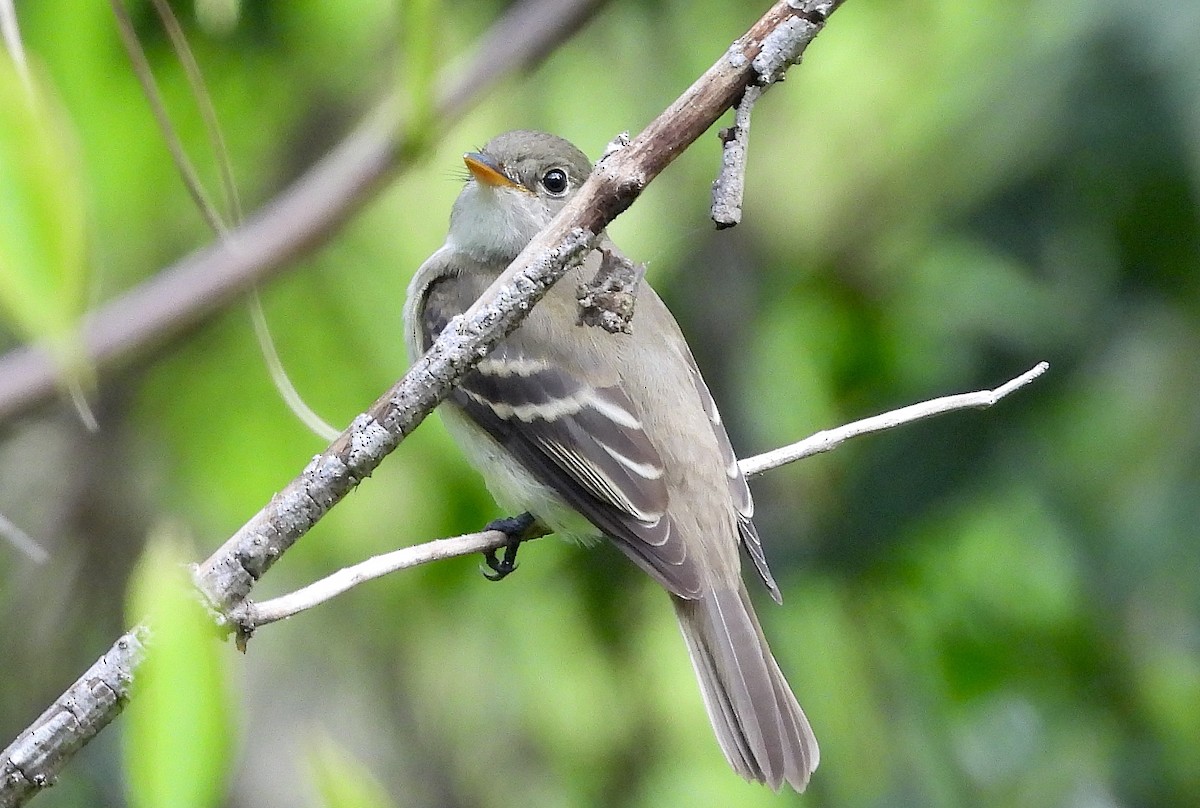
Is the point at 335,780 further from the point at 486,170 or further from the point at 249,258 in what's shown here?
the point at 486,170

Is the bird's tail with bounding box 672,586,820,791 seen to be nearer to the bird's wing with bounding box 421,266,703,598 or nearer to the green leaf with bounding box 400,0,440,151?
the bird's wing with bounding box 421,266,703,598

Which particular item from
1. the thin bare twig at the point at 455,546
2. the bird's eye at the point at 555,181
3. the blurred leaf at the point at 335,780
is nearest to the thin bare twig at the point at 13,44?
the blurred leaf at the point at 335,780

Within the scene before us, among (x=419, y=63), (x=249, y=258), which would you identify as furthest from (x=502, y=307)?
(x=249, y=258)

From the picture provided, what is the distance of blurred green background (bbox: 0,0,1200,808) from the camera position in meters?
3.26

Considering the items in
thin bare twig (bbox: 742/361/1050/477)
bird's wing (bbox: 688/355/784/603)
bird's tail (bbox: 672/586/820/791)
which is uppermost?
bird's wing (bbox: 688/355/784/603)

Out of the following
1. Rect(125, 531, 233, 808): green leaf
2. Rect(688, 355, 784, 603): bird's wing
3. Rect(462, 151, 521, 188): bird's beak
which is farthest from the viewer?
Rect(462, 151, 521, 188): bird's beak

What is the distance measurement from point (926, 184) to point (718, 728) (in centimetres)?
165

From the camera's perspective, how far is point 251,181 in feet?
11.3

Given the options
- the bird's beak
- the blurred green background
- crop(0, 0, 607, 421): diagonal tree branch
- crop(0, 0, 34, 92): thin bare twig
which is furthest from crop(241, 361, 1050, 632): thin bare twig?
the bird's beak

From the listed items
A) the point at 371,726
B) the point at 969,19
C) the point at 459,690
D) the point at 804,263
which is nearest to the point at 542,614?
the point at 459,690

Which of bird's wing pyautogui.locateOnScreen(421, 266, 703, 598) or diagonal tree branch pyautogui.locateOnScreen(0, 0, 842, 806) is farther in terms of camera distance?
bird's wing pyautogui.locateOnScreen(421, 266, 703, 598)

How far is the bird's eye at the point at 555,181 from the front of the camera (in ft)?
11.9

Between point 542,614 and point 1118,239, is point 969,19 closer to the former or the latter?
point 1118,239

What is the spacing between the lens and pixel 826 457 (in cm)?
384
